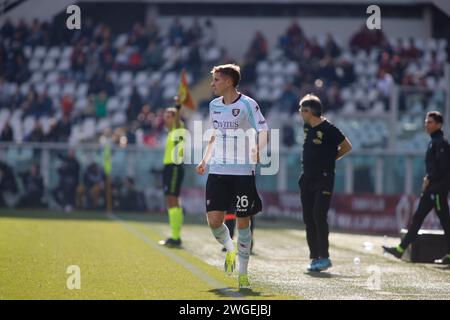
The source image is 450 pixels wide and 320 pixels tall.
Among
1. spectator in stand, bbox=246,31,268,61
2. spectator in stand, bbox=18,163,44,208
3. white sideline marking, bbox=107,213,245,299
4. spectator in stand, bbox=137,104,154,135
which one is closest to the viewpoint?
white sideline marking, bbox=107,213,245,299

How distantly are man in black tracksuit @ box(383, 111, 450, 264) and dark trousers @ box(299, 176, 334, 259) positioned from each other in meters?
1.80

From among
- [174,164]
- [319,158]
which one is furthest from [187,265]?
[174,164]

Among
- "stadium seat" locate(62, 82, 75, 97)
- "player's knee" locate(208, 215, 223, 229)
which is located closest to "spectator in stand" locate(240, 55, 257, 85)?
"stadium seat" locate(62, 82, 75, 97)

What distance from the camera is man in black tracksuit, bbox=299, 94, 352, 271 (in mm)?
12695

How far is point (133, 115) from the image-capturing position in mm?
32469

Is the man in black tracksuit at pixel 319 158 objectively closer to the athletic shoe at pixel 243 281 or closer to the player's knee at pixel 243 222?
the player's knee at pixel 243 222

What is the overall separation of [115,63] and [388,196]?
48.0 feet

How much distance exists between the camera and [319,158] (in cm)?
1276

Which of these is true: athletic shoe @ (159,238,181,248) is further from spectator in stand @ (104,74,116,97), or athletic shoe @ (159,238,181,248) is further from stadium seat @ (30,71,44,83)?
stadium seat @ (30,71,44,83)

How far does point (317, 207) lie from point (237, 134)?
9.33ft

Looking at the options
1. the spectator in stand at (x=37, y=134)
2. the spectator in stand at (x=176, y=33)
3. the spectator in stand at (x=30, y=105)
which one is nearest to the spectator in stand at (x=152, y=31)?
the spectator in stand at (x=176, y=33)

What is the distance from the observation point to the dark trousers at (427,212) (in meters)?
14.2

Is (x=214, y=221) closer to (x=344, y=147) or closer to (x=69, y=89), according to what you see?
(x=344, y=147)
